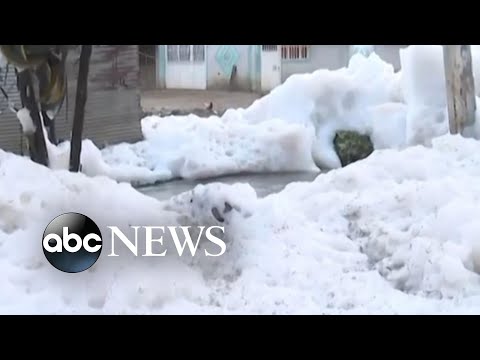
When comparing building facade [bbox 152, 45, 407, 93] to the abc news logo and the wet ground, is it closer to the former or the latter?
the wet ground

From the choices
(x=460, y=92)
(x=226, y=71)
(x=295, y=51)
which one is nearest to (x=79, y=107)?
(x=226, y=71)

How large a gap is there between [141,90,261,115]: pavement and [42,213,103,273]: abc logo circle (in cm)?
55

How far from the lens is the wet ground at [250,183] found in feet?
10.6

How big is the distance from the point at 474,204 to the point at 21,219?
5.62 feet

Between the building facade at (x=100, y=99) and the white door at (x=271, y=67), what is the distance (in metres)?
0.50

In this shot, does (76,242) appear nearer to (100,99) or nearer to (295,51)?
(100,99)

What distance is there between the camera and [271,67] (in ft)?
10.7

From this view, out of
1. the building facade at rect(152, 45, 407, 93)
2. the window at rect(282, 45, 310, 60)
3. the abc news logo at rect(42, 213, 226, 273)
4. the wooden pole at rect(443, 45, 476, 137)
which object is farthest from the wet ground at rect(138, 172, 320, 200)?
the wooden pole at rect(443, 45, 476, 137)

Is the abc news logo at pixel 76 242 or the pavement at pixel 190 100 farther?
the pavement at pixel 190 100

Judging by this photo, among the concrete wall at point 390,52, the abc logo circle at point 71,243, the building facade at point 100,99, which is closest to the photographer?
the abc logo circle at point 71,243

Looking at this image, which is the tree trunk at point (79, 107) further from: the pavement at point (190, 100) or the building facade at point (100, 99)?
the pavement at point (190, 100)

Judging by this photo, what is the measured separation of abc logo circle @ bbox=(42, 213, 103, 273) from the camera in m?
3.05

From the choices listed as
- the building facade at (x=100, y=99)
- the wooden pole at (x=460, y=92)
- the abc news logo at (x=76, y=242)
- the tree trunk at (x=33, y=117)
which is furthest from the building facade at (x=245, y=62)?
the abc news logo at (x=76, y=242)
